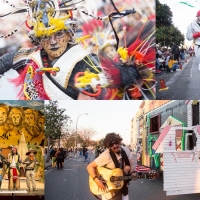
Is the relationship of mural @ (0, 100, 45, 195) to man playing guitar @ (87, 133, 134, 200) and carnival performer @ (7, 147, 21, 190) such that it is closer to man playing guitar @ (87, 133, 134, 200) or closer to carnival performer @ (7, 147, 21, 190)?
carnival performer @ (7, 147, 21, 190)

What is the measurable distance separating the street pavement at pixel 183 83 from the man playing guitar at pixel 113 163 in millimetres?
974

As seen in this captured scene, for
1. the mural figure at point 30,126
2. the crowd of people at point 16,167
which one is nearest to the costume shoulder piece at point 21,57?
the mural figure at point 30,126

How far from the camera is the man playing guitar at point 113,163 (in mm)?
4539

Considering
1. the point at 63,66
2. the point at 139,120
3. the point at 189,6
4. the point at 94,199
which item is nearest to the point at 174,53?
the point at 189,6

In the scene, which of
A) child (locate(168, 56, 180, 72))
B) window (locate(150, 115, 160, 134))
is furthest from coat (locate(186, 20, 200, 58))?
window (locate(150, 115, 160, 134))

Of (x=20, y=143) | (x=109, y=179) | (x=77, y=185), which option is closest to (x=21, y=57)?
(x=20, y=143)

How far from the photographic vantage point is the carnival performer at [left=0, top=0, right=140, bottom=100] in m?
4.91

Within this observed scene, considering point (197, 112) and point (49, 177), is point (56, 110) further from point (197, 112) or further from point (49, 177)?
point (197, 112)

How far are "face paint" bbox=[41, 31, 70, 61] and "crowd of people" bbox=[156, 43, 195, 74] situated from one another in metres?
1.43

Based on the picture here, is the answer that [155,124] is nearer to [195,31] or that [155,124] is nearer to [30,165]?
[195,31]

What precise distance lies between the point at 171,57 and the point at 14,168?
2.95 m

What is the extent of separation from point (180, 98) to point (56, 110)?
6.09 feet

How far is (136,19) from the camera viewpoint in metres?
4.96

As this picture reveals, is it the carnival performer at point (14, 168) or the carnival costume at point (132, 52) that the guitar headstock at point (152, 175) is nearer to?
the carnival costume at point (132, 52)
